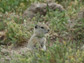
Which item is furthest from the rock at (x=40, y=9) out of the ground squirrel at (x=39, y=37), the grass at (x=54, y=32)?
the ground squirrel at (x=39, y=37)

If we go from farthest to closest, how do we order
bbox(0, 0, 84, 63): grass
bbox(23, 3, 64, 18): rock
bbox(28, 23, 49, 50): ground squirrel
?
bbox(23, 3, 64, 18): rock
bbox(28, 23, 49, 50): ground squirrel
bbox(0, 0, 84, 63): grass

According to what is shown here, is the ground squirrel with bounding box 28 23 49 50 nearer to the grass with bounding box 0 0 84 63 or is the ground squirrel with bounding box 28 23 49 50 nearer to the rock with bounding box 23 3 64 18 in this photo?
the grass with bounding box 0 0 84 63

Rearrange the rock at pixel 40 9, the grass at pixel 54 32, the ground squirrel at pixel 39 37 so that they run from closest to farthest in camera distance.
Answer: the grass at pixel 54 32 < the ground squirrel at pixel 39 37 < the rock at pixel 40 9

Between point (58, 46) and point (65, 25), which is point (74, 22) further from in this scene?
point (58, 46)

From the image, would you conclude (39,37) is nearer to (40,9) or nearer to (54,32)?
(54,32)

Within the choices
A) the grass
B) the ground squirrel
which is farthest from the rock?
the ground squirrel

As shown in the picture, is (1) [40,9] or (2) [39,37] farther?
(1) [40,9]

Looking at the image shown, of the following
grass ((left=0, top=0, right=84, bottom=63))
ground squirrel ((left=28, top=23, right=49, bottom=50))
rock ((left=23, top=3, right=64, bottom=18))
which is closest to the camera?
grass ((left=0, top=0, right=84, bottom=63))

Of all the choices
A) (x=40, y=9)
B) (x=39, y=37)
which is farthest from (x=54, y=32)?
(x=40, y=9)

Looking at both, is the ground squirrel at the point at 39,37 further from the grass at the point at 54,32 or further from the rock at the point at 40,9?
the rock at the point at 40,9

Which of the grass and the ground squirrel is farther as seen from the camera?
the ground squirrel

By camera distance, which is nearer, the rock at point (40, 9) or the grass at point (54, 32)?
the grass at point (54, 32)

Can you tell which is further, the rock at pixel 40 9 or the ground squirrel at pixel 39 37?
the rock at pixel 40 9

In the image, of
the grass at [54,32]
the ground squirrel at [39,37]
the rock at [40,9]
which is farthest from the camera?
the rock at [40,9]
